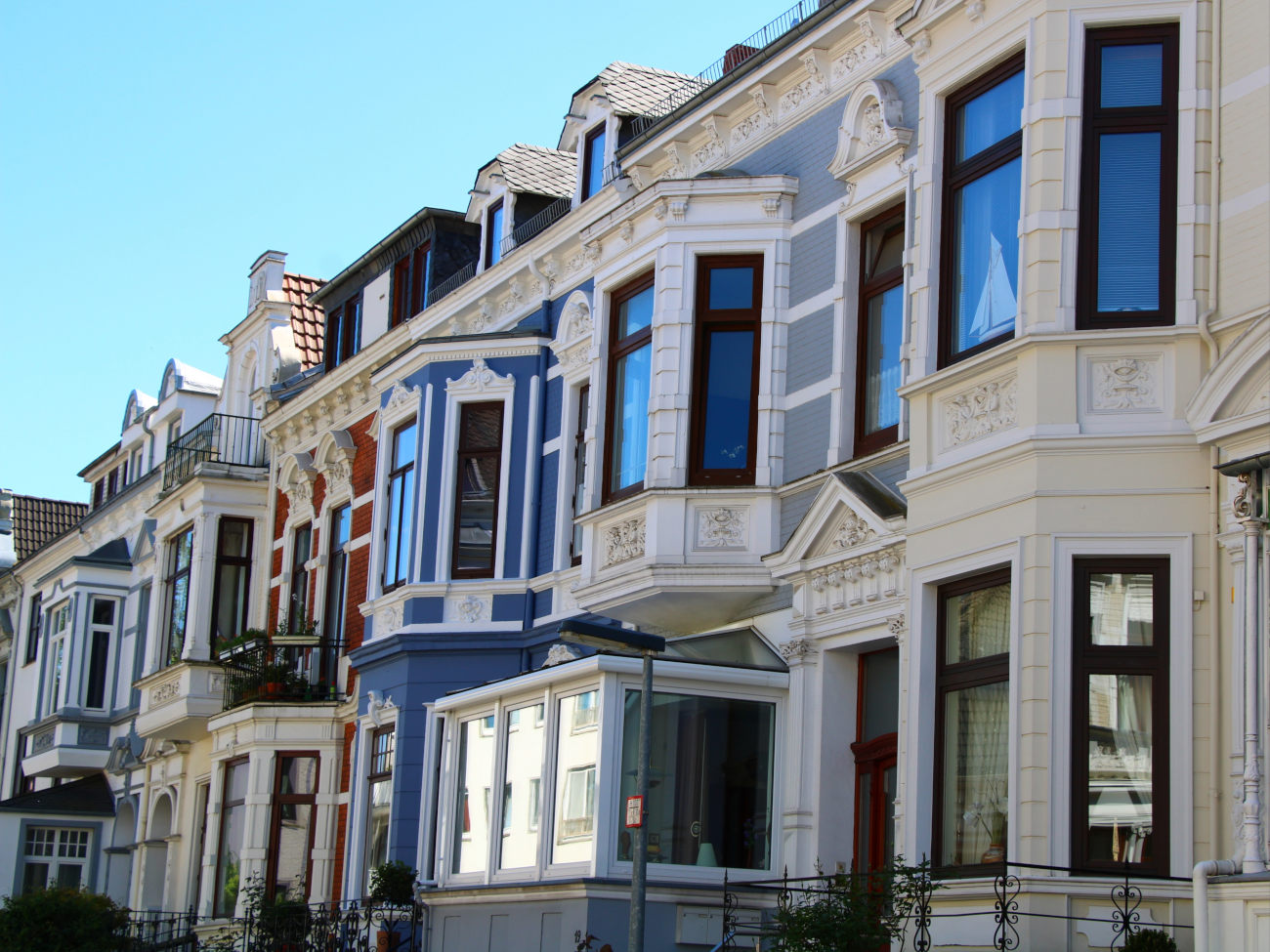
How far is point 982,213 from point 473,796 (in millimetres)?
8604

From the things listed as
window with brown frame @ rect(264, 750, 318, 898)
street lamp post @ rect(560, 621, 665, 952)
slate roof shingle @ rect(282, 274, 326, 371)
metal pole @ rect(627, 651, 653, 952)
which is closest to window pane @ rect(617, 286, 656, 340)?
street lamp post @ rect(560, 621, 665, 952)

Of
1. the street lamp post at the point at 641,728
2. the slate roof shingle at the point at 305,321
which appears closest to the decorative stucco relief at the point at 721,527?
the street lamp post at the point at 641,728

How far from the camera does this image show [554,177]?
88.3ft

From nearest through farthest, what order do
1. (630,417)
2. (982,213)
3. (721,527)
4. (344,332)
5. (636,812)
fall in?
(636,812)
(982,213)
(721,527)
(630,417)
(344,332)

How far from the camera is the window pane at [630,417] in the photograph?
19766 mm

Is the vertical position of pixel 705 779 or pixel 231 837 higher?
pixel 705 779

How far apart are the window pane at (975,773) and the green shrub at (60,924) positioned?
55.6 feet

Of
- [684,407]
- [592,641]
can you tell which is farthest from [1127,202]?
[684,407]

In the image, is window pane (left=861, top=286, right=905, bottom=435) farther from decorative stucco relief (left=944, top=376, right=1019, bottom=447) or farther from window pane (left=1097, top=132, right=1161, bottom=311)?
window pane (left=1097, top=132, right=1161, bottom=311)

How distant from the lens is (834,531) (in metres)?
17.2

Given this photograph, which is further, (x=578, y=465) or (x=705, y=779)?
(x=578, y=465)

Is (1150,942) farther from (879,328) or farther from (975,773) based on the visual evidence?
Result: (879,328)

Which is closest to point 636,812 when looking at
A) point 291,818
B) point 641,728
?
point 641,728

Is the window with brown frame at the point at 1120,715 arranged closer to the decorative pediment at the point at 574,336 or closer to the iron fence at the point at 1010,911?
the iron fence at the point at 1010,911
